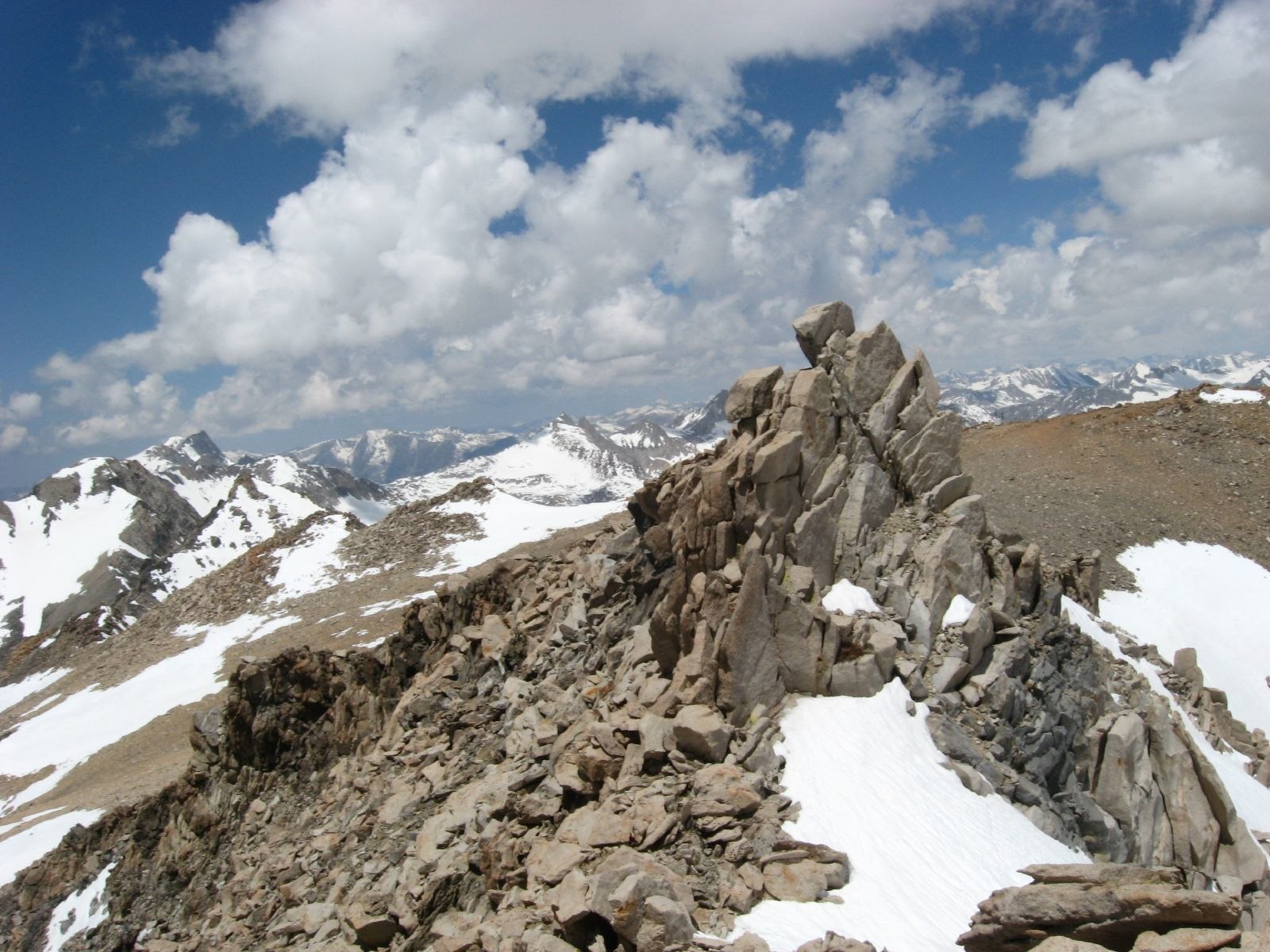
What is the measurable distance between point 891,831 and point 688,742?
3.80m

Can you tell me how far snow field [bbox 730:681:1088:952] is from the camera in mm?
10266

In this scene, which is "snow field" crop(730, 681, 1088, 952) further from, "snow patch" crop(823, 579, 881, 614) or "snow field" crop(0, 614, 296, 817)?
"snow field" crop(0, 614, 296, 817)

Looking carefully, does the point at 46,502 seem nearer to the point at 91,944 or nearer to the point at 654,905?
the point at 91,944

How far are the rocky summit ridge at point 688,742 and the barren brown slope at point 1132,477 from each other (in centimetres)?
2022

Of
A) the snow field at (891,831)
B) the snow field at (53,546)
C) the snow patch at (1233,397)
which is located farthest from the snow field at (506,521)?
the snow field at (53,546)

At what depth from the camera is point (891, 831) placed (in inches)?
492

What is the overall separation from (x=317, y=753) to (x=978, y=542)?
22.4 meters

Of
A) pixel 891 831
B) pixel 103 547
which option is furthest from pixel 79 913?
pixel 103 547

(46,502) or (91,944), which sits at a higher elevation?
(46,502)

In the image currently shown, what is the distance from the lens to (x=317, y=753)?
2420 cm

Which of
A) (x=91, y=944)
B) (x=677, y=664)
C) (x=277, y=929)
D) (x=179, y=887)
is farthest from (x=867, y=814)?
(x=91, y=944)

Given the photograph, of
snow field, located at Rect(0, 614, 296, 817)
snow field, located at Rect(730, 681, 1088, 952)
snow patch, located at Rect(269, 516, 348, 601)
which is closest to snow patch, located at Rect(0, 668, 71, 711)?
snow field, located at Rect(0, 614, 296, 817)

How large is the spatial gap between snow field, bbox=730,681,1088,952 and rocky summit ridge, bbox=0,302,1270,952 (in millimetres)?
343

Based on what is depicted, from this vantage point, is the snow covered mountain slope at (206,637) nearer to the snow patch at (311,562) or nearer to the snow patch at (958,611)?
the snow patch at (311,562)
